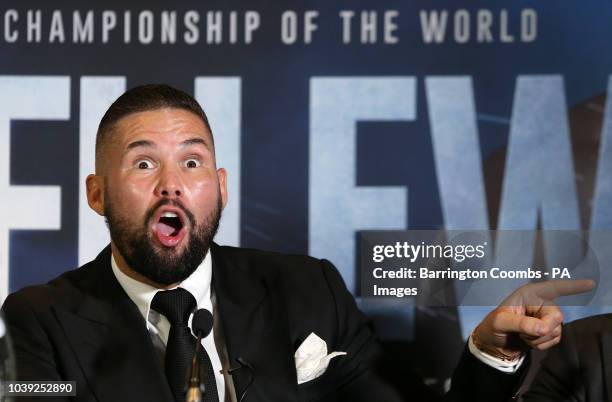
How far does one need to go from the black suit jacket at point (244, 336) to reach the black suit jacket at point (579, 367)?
292 mm

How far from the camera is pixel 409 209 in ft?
8.97

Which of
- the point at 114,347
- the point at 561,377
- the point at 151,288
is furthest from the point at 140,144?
the point at 561,377

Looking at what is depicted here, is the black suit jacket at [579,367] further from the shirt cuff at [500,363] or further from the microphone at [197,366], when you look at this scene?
the microphone at [197,366]

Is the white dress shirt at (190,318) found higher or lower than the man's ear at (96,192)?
lower

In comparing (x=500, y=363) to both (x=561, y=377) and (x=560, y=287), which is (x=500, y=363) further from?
(x=561, y=377)

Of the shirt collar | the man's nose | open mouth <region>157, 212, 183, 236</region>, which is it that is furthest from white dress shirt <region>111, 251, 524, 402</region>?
the man's nose

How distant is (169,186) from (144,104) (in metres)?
0.25

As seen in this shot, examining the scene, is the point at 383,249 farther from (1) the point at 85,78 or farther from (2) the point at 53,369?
(1) the point at 85,78

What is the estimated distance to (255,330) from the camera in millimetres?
2074

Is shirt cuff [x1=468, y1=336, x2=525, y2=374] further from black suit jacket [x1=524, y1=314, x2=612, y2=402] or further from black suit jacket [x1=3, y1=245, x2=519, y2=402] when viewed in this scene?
black suit jacket [x1=524, y1=314, x2=612, y2=402]

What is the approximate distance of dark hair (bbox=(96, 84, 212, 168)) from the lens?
207 cm

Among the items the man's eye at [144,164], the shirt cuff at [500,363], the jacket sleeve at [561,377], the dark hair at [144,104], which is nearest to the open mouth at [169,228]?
the man's eye at [144,164]

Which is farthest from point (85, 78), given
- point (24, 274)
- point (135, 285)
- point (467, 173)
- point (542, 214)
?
point (542, 214)

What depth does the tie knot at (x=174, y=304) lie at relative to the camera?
1.99 m
